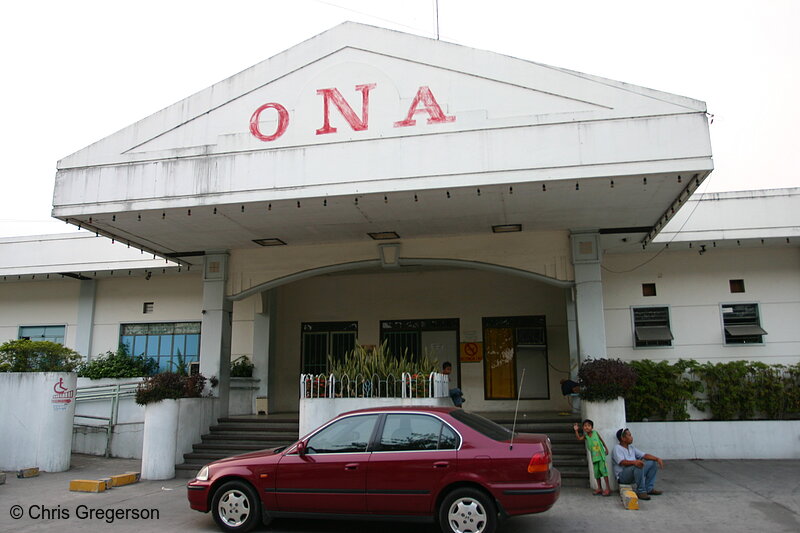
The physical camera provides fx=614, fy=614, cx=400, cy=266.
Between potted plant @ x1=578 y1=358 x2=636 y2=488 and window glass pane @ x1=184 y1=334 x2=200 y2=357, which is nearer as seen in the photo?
potted plant @ x1=578 y1=358 x2=636 y2=488

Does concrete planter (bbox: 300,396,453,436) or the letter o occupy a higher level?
the letter o

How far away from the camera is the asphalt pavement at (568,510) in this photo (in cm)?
719

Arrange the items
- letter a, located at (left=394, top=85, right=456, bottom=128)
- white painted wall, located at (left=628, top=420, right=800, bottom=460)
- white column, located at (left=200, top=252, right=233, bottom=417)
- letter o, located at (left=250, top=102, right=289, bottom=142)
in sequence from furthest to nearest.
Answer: white column, located at (left=200, top=252, right=233, bottom=417) → white painted wall, located at (left=628, top=420, right=800, bottom=460) → letter o, located at (left=250, top=102, right=289, bottom=142) → letter a, located at (left=394, top=85, right=456, bottom=128)

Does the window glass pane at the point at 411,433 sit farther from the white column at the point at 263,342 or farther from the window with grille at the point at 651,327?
the white column at the point at 263,342

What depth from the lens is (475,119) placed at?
31.7ft

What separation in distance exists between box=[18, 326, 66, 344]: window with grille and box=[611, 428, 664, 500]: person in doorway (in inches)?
612

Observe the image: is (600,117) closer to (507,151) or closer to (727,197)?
(507,151)

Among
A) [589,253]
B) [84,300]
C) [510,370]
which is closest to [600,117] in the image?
[589,253]

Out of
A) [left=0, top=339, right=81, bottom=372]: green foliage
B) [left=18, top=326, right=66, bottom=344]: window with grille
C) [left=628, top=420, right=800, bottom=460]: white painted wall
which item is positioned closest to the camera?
[left=628, top=420, right=800, bottom=460]: white painted wall

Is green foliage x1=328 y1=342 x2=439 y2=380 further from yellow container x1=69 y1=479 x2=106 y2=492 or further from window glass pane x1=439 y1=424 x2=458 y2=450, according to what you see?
yellow container x1=69 y1=479 x2=106 y2=492

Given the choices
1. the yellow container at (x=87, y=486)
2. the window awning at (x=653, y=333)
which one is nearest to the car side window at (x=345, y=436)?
the yellow container at (x=87, y=486)

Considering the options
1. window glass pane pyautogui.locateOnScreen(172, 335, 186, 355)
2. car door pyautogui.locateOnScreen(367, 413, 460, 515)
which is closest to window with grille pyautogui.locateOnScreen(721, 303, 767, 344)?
car door pyautogui.locateOnScreen(367, 413, 460, 515)

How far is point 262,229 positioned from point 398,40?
432cm

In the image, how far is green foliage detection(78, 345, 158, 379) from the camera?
15883 mm
